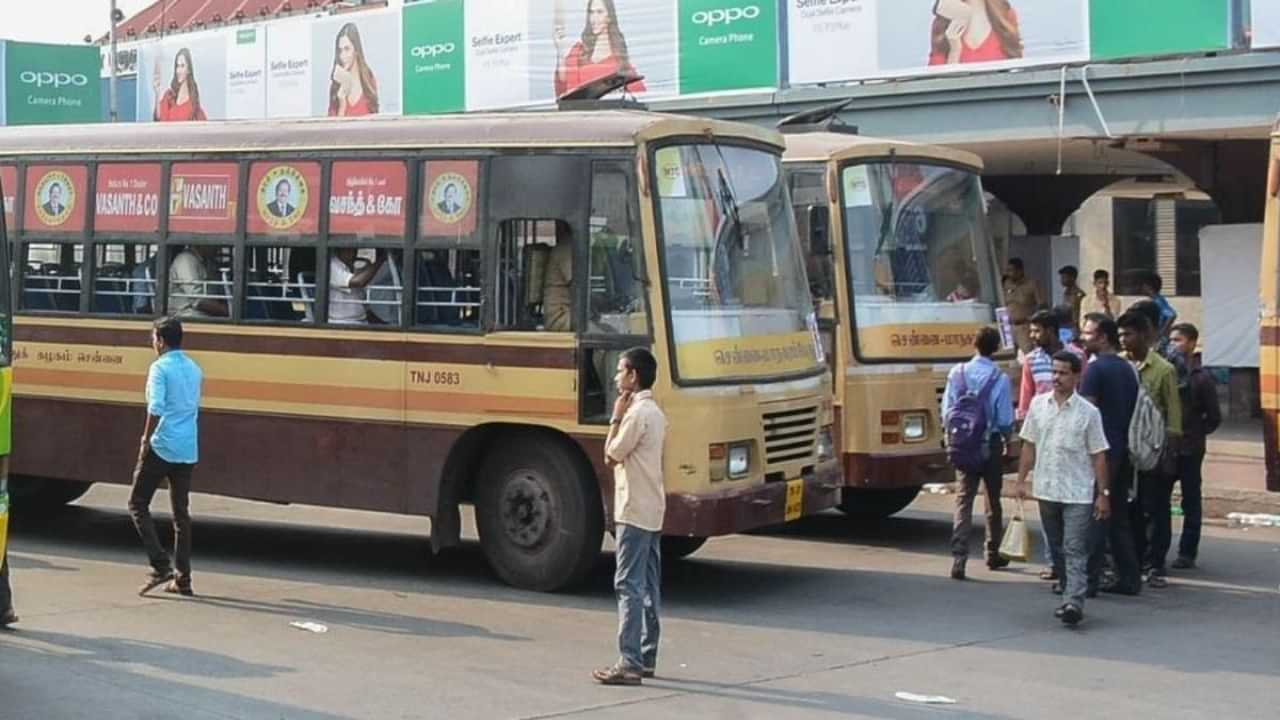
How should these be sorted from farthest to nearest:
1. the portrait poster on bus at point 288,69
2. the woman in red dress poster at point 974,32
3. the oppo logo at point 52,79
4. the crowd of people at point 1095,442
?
the oppo logo at point 52,79 → the portrait poster on bus at point 288,69 → the woman in red dress poster at point 974,32 → the crowd of people at point 1095,442

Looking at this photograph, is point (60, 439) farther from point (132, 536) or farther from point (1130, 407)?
point (1130, 407)

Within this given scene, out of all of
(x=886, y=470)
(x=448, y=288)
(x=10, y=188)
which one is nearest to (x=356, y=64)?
(x=10, y=188)

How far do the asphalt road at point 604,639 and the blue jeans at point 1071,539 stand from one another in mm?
253

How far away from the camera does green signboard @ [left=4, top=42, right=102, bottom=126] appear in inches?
1283

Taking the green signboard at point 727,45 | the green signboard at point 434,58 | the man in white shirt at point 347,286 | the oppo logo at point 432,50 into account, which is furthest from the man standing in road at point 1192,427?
the oppo logo at point 432,50

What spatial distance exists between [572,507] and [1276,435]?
5138 mm

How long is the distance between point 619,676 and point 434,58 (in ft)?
49.1

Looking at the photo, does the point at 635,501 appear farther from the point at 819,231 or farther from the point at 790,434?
the point at 819,231

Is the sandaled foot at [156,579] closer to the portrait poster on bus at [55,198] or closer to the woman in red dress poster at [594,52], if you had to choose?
the portrait poster on bus at [55,198]

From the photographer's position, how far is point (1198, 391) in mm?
12250

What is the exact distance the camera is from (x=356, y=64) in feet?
77.7

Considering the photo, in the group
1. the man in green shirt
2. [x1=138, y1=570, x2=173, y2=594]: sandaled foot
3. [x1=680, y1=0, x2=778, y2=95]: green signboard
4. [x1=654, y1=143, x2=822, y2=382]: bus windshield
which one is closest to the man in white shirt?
[x1=138, y1=570, x2=173, y2=594]: sandaled foot

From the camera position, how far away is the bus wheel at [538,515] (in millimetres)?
11156

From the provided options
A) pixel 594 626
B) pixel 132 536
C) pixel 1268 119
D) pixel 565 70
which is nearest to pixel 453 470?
pixel 594 626
